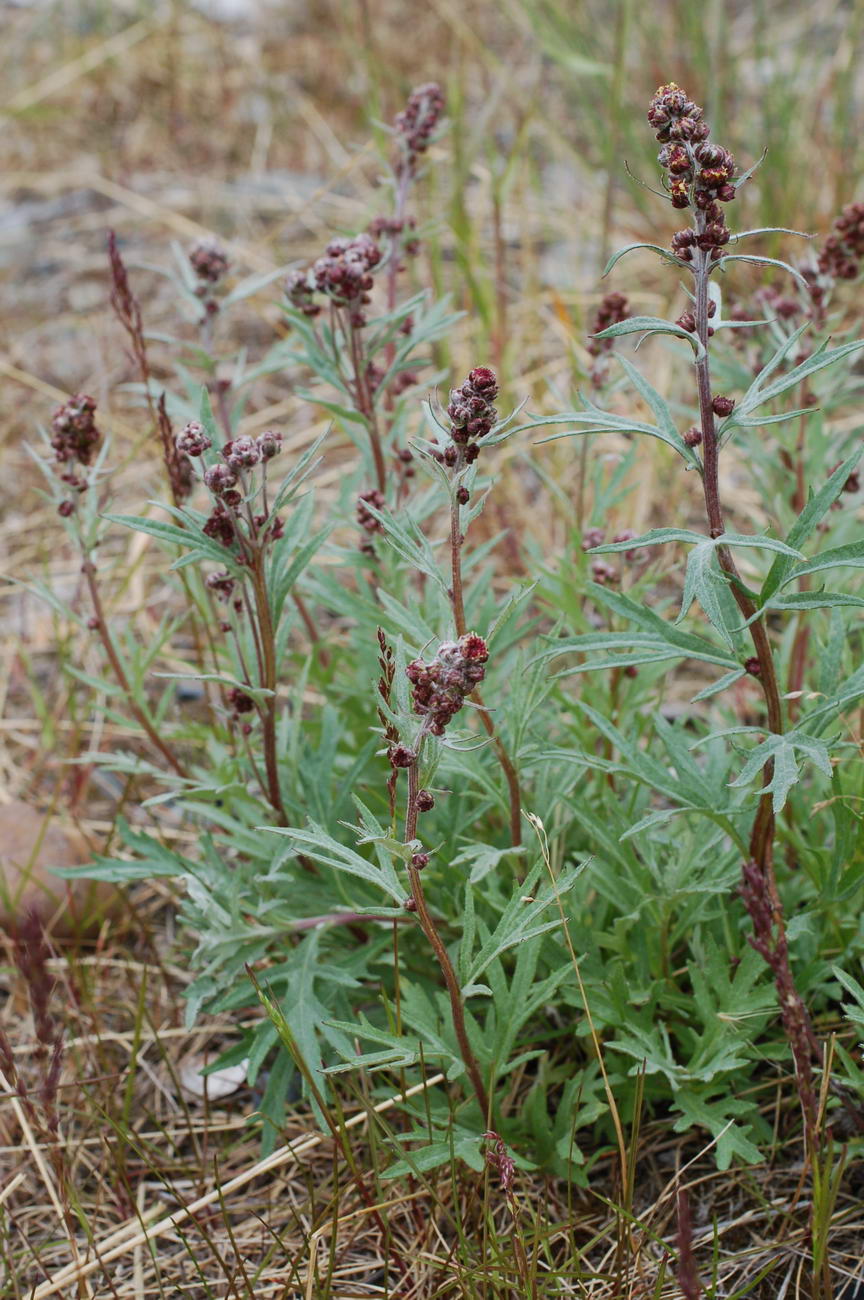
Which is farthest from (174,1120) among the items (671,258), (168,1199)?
(671,258)

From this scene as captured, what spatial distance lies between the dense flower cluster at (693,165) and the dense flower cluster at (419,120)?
1185mm

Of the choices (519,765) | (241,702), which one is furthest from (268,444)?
(519,765)

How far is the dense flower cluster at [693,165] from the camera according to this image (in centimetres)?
149

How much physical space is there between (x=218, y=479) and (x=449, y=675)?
559 millimetres

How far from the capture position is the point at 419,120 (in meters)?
2.59

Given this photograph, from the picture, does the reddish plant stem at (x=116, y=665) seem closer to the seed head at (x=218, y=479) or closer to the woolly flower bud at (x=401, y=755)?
the seed head at (x=218, y=479)

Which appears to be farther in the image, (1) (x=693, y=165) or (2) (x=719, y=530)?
(2) (x=719, y=530)

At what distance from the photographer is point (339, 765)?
2557mm

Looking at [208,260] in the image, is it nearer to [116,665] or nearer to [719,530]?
[116,665]

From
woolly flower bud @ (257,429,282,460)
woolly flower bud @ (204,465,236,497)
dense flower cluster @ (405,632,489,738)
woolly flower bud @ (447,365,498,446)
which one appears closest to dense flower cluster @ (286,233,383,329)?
woolly flower bud @ (257,429,282,460)

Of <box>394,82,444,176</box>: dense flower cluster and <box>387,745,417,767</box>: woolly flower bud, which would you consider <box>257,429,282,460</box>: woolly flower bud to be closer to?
<box>387,745,417,767</box>: woolly flower bud

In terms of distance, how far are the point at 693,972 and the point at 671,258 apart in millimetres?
1202

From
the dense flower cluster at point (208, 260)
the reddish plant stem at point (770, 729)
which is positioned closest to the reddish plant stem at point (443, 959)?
the reddish plant stem at point (770, 729)

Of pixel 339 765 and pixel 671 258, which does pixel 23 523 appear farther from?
pixel 671 258
